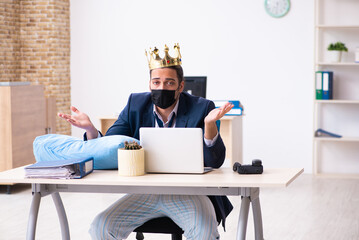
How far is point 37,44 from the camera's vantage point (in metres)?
6.81

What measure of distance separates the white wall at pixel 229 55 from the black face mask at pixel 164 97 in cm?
398

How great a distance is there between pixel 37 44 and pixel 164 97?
4518 millimetres

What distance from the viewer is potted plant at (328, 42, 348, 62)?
615 centimetres

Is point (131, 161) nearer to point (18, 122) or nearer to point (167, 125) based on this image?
point (167, 125)

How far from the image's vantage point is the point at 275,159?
6.57 m

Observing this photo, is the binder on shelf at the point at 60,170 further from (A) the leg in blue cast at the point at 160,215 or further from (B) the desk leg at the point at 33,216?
(A) the leg in blue cast at the point at 160,215

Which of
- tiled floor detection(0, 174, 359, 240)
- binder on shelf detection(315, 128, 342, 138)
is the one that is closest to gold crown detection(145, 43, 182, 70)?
tiled floor detection(0, 174, 359, 240)

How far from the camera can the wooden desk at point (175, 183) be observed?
213 centimetres

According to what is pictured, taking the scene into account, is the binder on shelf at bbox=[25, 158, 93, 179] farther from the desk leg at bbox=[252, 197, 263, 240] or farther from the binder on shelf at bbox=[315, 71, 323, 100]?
the binder on shelf at bbox=[315, 71, 323, 100]

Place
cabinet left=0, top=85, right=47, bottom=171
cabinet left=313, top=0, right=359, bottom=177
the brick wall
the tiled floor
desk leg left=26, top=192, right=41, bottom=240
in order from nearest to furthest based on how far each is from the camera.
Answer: desk leg left=26, top=192, right=41, bottom=240 → the tiled floor → cabinet left=0, top=85, right=47, bottom=171 → cabinet left=313, top=0, right=359, bottom=177 → the brick wall

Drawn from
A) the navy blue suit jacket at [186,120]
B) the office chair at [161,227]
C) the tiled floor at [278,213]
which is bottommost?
the tiled floor at [278,213]

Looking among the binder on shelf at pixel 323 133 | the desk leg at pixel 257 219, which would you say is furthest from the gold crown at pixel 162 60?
the binder on shelf at pixel 323 133

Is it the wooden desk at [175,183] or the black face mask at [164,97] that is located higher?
the black face mask at [164,97]

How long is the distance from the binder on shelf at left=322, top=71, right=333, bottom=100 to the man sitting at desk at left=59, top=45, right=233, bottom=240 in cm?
372
